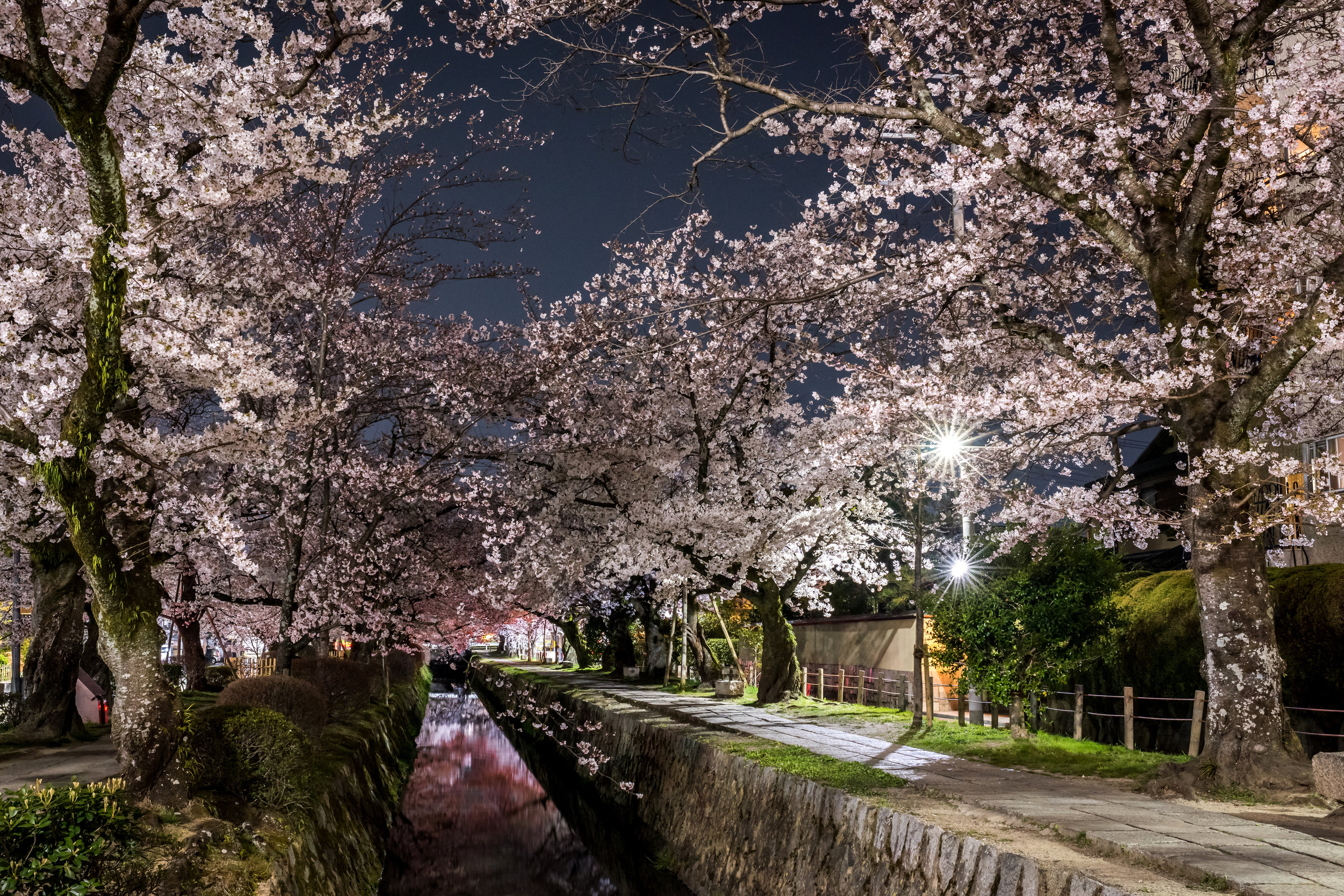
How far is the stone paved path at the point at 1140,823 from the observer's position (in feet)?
18.9

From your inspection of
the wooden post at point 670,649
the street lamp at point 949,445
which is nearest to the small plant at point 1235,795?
the street lamp at point 949,445

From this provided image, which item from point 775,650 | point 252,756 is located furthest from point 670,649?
point 252,756

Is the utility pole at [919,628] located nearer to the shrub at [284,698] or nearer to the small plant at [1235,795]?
the small plant at [1235,795]

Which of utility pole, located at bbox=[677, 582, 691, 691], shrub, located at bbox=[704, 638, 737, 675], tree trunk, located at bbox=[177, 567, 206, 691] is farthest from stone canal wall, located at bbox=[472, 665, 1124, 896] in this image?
tree trunk, located at bbox=[177, 567, 206, 691]

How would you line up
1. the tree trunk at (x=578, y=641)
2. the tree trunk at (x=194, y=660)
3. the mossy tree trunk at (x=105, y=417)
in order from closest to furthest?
the mossy tree trunk at (x=105, y=417)
the tree trunk at (x=194, y=660)
the tree trunk at (x=578, y=641)

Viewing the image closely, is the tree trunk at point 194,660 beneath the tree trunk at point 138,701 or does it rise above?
beneath

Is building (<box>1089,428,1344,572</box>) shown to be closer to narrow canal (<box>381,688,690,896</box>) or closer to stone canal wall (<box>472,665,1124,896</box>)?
stone canal wall (<box>472,665,1124,896</box>)

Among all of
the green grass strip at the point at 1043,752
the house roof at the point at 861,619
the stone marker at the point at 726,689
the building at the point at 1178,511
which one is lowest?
the stone marker at the point at 726,689

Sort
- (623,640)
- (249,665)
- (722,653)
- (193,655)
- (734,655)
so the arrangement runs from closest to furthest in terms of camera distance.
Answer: (193,655) → (734,655) → (249,665) → (722,653) → (623,640)

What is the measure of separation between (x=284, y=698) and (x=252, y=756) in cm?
345

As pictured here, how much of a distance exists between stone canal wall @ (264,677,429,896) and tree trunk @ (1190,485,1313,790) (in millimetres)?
9358

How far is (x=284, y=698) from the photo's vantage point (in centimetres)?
1248

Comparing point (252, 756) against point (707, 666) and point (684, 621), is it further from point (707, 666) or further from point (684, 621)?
point (707, 666)

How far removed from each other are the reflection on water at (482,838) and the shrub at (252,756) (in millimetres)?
4721
